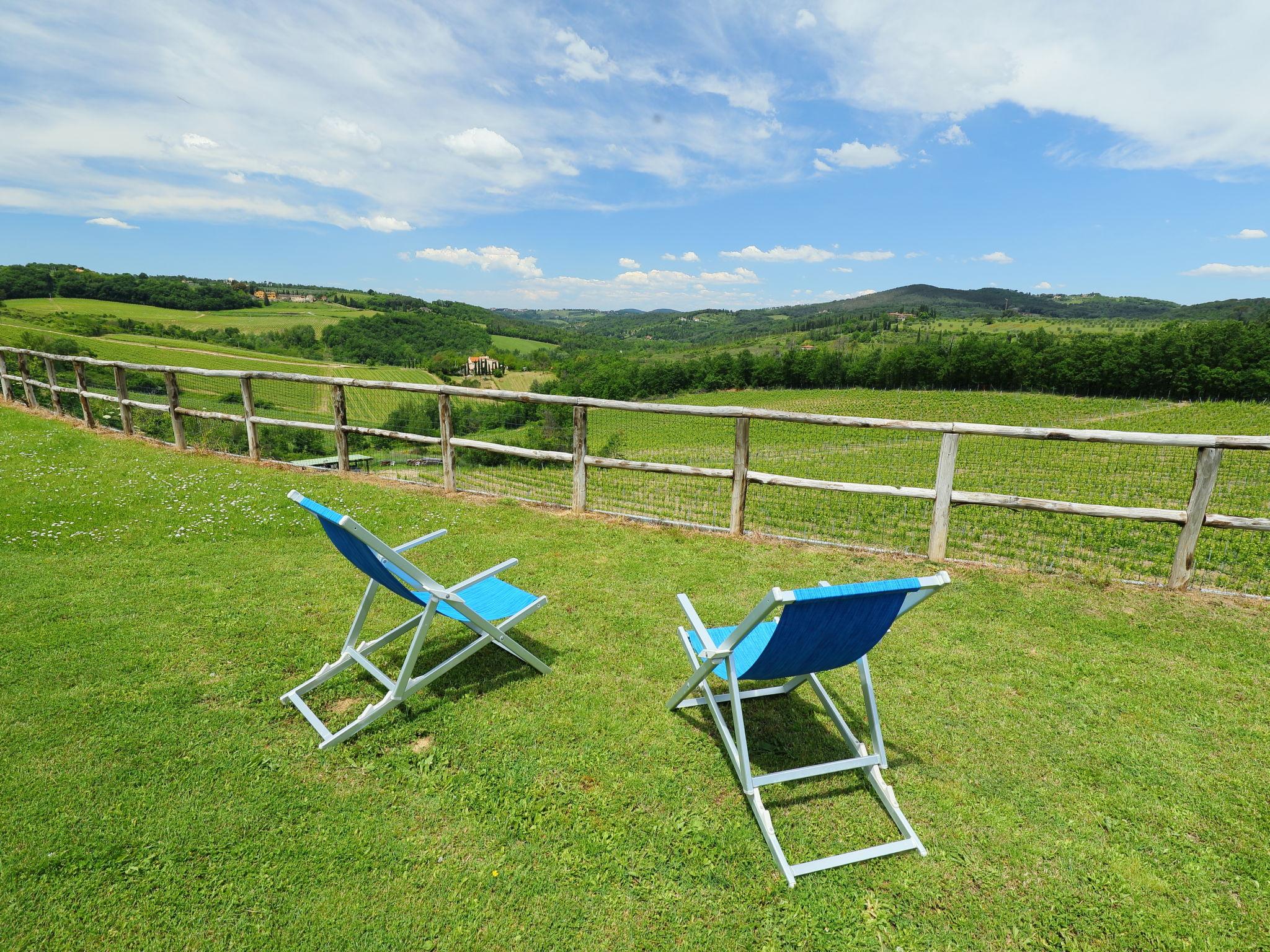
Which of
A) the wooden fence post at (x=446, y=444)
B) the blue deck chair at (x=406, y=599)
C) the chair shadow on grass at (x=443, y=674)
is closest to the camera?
the blue deck chair at (x=406, y=599)

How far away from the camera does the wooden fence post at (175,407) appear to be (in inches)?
357

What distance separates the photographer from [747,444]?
579 cm

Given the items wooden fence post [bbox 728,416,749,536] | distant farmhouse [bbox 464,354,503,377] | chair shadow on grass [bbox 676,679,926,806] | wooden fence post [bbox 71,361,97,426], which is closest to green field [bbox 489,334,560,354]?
distant farmhouse [bbox 464,354,503,377]

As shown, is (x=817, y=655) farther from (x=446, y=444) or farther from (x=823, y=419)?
(x=446, y=444)

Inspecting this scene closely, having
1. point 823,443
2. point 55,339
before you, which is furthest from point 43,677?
point 55,339

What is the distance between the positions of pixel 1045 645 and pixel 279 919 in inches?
175

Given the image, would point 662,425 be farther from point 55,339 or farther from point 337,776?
A: point 55,339

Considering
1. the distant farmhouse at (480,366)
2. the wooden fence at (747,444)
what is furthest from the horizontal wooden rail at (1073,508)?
the distant farmhouse at (480,366)

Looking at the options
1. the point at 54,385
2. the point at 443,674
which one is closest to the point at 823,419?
the point at 443,674

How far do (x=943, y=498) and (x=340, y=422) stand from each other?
740cm

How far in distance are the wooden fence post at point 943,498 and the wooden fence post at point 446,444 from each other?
5432 mm

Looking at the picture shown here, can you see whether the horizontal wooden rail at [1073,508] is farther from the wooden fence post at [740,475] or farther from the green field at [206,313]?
the green field at [206,313]

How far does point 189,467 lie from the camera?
8.33 m

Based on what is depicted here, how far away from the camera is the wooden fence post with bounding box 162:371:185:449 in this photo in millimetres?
9078
